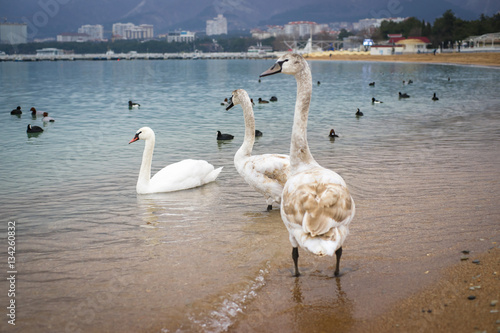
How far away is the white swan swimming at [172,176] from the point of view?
35.1 ft

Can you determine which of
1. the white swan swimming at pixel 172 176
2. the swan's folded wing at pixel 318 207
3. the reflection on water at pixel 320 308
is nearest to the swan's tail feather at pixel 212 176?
the white swan swimming at pixel 172 176

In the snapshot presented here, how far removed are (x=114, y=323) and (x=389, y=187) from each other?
6564 mm

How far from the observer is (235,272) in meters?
6.28

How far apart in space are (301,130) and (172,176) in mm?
4991

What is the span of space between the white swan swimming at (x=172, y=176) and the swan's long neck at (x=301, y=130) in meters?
4.85

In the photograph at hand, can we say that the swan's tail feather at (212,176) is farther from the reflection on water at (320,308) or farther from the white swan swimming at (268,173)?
the reflection on water at (320,308)

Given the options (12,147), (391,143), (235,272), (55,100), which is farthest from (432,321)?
(55,100)

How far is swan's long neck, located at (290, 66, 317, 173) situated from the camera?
6285mm

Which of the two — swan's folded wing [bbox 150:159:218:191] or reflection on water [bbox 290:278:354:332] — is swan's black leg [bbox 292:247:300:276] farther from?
swan's folded wing [bbox 150:159:218:191]

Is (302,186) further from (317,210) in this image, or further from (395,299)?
(395,299)

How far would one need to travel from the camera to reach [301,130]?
21.0ft

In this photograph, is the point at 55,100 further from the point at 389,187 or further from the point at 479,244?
the point at 479,244

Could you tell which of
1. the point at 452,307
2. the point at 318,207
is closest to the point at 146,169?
the point at 318,207

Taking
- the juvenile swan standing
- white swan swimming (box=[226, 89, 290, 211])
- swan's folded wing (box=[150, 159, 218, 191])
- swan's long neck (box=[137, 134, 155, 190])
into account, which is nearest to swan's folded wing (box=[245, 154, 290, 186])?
white swan swimming (box=[226, 89, 290, 211])
